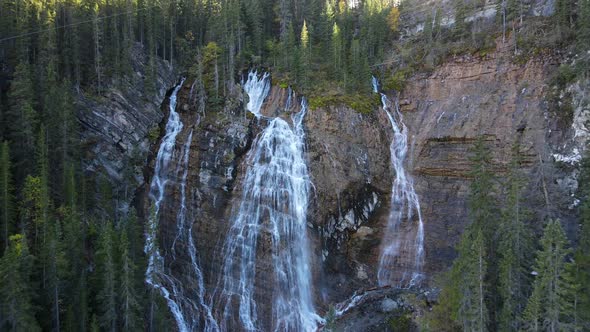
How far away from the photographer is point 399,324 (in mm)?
28703

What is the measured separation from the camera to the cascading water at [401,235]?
106 ft

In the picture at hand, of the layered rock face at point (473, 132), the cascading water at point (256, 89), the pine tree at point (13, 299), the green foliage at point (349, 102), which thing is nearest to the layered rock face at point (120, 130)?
the cascading water at point (256, 89)

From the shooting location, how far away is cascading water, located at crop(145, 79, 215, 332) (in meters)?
29.4

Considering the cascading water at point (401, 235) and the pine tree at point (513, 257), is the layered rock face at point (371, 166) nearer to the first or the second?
the cascading water at point (401, 235)

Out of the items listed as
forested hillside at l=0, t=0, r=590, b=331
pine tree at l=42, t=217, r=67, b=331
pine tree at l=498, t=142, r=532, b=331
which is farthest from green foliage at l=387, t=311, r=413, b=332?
pine tree at l=42, t=217, r=67, b=331

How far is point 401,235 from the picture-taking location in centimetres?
3372

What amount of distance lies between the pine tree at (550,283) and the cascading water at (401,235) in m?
13.0

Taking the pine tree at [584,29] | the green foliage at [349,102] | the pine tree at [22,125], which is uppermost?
the pine tree at [584,29]

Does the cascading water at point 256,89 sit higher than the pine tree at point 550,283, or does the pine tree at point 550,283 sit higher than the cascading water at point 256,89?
the cascading water at point 256,89

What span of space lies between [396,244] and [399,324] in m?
6.85

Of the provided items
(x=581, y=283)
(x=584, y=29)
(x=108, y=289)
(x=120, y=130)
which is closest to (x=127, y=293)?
(x=108, y=289)

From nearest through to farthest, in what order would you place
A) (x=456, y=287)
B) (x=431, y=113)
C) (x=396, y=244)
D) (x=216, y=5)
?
(x=456, y=287) → (x=396, y=244) → (x=431, y=113) → (x=216, y=5)

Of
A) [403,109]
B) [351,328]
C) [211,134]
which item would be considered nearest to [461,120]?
[403,109]

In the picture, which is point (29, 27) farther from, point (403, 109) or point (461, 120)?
point (461, 120)
